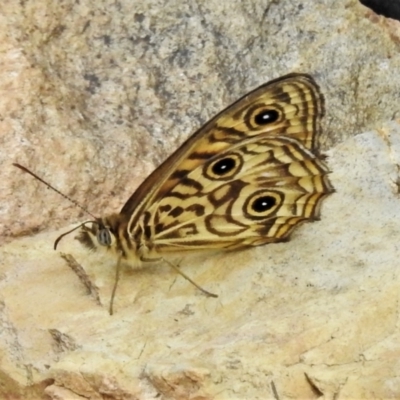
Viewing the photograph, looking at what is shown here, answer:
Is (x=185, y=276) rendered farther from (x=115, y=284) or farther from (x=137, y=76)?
(x=137, y=76)

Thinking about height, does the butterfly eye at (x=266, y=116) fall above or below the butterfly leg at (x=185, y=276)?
above

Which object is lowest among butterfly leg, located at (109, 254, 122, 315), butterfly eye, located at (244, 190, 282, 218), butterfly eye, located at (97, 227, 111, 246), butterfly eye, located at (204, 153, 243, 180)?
butterfly leg, located at (109, 254, 122, 315)

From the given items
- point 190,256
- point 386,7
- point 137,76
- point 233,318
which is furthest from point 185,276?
point 386,7

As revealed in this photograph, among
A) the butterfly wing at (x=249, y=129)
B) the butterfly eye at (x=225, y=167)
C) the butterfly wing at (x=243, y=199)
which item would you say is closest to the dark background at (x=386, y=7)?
the butterfly wing at (x=249, y=129)

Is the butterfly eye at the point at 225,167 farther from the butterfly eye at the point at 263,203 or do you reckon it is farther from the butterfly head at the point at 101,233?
the butterfly head at the point at 101,233

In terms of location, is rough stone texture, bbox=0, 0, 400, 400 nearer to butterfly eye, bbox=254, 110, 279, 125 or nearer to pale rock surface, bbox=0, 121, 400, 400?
pale rock surface, bbox=0, 121, 400, 400

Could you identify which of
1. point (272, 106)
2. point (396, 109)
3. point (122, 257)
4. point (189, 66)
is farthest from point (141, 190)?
point (396, 109)

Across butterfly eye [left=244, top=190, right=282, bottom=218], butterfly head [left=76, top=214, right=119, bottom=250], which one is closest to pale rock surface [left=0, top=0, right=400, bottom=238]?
butterfly head [left=76, top=214, right=119, bottom=250]
